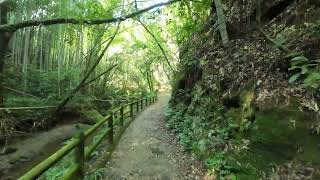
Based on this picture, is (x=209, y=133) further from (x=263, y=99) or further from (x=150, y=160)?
(x=263, y=99)

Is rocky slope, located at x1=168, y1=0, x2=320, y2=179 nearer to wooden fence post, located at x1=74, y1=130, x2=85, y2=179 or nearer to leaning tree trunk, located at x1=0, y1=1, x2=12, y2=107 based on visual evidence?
wooden fence post, located at x1=74, y1=130, x2=85, y2=179

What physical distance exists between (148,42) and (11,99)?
19.5 m

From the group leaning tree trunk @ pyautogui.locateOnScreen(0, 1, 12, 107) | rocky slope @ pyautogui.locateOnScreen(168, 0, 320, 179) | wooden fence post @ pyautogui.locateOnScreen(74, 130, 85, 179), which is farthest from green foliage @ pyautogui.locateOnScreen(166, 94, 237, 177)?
leaning tree trunk @ pyautogui.locateOnScreen(0, 1, 12, 107)

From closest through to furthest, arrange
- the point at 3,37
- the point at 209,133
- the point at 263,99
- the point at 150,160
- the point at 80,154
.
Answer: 1. the point at 80,154
2. the point at 263,99
3. the point at 209,133
4. the point at 150,160
5. the point at 3,37

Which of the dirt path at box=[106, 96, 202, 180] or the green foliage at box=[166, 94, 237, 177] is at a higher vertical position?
the green foliage at box=[166, 94, 237, 177]

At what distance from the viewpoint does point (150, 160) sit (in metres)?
6.32

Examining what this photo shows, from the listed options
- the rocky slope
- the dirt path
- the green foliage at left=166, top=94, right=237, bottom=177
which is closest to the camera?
the rocky slope

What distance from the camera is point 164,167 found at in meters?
5.91

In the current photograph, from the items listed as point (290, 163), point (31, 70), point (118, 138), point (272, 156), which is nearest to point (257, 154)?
point (272, 156)

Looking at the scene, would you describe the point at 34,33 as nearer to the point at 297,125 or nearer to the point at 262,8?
the point at 262,8

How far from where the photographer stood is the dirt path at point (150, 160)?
17.9 feet

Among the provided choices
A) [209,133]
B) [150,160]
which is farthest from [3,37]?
[209,133]

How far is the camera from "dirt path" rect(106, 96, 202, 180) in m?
5.45

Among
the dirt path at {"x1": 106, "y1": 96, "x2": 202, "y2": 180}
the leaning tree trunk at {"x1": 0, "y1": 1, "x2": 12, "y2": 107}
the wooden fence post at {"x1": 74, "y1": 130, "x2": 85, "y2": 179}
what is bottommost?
the dirt path at {"x1": 106, "y1": 96, "x2": 202, "y2": 180}
